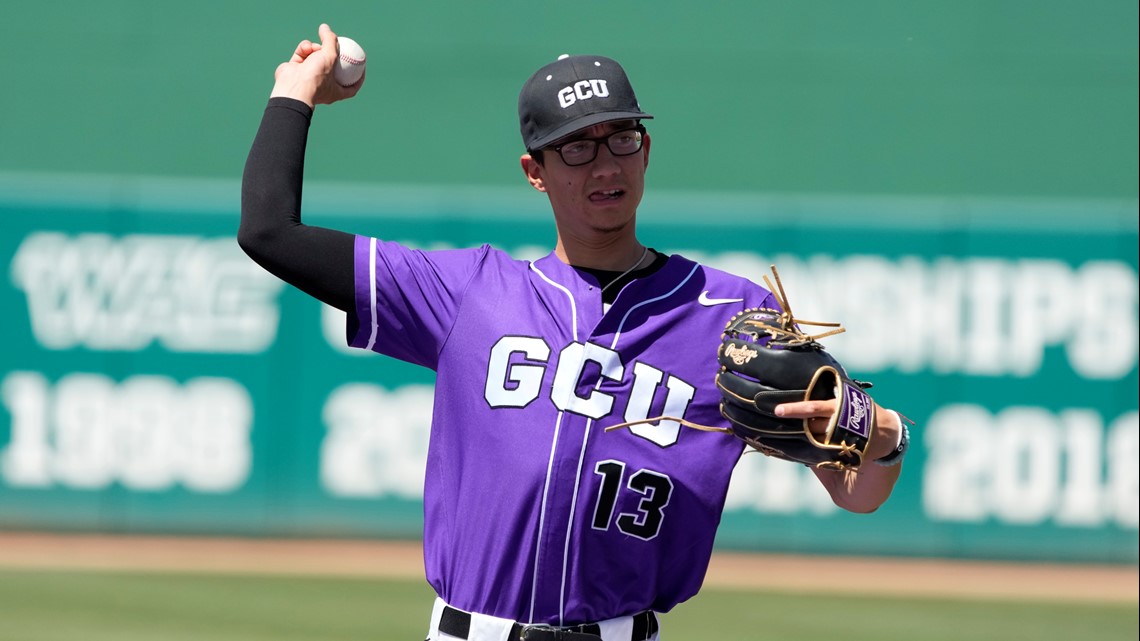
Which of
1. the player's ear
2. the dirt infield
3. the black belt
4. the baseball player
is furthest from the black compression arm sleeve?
the dirt infield

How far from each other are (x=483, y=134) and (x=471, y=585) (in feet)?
29.8

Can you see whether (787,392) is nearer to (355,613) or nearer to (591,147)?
(591,147)

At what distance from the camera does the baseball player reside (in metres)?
2.67

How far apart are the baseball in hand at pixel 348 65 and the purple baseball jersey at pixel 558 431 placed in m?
0.35

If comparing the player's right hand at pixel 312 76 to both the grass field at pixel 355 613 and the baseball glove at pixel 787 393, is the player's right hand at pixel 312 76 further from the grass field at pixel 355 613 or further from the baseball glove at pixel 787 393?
the grass field at pixel 355 613

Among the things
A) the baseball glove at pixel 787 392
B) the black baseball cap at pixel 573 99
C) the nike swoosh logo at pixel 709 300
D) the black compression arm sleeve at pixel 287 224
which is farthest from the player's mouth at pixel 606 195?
the black compression arm sleeve at pixel 287 224

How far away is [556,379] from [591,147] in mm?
449

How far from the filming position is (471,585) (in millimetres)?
2717

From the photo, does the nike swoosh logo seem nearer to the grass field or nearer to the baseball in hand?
the baseball in hand

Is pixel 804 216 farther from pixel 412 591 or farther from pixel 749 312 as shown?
pixel 749 312

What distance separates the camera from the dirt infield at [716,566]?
834cm

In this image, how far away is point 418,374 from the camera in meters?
9.20

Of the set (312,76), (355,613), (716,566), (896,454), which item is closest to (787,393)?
(896,454)

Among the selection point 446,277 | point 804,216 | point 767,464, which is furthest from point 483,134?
point 446,277
